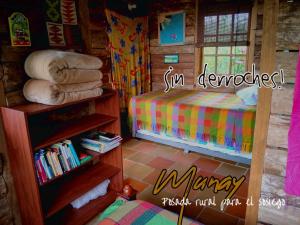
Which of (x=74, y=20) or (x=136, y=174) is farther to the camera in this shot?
(x=136, y=174)

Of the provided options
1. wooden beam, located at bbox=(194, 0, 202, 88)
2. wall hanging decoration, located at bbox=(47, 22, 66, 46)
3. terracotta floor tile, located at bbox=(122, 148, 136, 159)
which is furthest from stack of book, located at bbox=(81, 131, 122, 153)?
wooden beam, located at bbox=(194, 0, 202, 88)

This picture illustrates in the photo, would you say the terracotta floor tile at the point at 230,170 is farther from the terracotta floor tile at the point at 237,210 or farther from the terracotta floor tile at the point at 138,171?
the terracotta floor tile at the point at 138,171

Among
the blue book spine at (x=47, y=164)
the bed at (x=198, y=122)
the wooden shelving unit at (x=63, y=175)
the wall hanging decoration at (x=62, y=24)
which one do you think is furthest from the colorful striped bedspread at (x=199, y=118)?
the blue book spine at (x=47, y=164)

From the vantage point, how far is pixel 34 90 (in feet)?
5.06

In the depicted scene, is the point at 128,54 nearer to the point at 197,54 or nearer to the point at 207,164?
the point at 197,54

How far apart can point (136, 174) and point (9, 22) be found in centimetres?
194

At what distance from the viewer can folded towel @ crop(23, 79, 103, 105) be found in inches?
58.8

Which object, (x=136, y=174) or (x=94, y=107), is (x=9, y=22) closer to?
(x=94, y=107)

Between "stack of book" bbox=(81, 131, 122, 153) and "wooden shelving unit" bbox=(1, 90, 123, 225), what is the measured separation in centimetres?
6

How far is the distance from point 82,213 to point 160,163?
1237mm

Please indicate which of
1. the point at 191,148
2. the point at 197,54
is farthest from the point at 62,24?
the point at 197,54

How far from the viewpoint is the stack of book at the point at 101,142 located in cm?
199

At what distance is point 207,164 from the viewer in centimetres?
292

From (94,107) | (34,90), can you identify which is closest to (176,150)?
(94,107)
